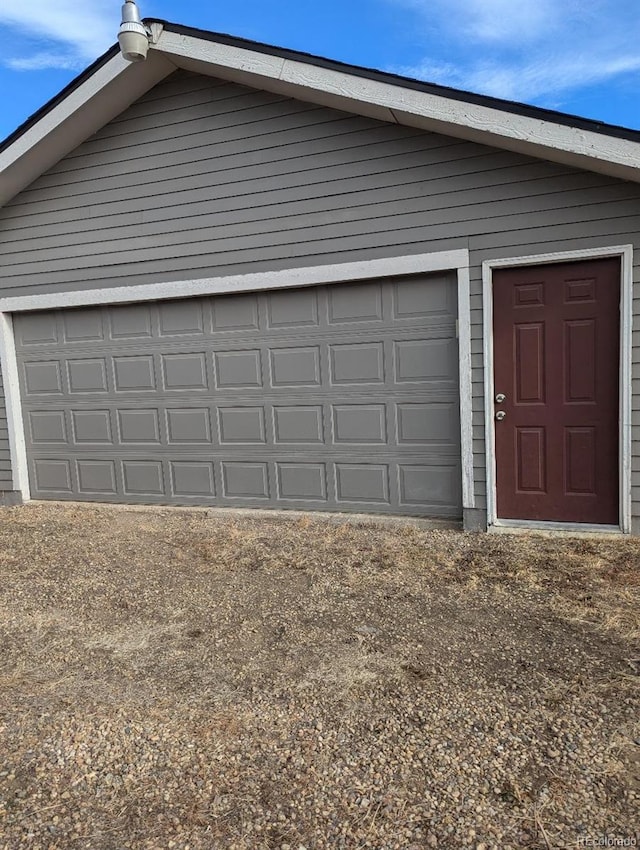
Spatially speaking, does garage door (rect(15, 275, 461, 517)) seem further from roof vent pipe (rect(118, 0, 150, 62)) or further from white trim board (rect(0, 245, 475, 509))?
roof vent pipe (rect(118, 0, 150, 62))

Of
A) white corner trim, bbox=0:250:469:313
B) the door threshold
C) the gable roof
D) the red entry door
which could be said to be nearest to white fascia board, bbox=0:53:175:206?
the gable roof

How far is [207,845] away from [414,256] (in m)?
4.32

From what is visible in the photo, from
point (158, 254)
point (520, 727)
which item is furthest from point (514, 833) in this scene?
point (158, 254)

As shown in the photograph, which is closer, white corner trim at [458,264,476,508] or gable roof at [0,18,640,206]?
gable roof at [0,18,640,206]

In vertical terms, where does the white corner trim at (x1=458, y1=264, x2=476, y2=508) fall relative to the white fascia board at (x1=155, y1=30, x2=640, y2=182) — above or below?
below

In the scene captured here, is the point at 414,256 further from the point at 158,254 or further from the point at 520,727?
the point at 520,727

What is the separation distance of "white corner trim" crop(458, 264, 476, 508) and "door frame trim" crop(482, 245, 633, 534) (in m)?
0.13

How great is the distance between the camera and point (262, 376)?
571 cm

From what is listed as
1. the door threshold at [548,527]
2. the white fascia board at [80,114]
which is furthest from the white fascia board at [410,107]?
the door threshold at [548,527]

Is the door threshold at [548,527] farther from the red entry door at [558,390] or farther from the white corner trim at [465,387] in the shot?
the white corner trim at [465,387]

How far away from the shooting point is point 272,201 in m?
5.36

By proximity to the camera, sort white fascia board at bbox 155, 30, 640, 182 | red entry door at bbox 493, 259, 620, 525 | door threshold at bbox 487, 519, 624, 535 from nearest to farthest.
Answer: white fascia board at bbox 155, 30, 640, 182 < red entry door at bbox 493, 259, 620, 525 < door threshold at bbox 487, 519, 624, 535

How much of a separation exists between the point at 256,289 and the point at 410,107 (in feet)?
6.60

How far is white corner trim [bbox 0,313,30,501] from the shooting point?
661 centimetres
